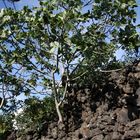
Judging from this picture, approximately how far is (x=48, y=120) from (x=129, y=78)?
3.87 meters

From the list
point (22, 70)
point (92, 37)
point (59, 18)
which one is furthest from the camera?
point (22, 70)

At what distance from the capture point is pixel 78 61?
17328mm

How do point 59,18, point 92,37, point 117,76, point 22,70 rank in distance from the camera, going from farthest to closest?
point 22,70 → point 117,76 → point 92,37 → point 59,18

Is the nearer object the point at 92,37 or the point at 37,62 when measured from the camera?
the point at 92,37

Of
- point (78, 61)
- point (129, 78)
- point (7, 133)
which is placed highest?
point (78, 61)

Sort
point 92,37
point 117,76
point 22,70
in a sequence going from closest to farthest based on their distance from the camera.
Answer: point 92,37 < point 117,76 < point 22,70

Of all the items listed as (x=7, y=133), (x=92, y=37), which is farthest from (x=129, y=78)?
(x=7, y=133)

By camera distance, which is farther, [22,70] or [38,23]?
[22,70]

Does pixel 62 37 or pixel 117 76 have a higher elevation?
pixel 62 37

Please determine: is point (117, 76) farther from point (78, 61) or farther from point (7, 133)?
point (7, 133)

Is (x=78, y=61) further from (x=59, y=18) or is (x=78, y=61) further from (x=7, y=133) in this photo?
(x=7, y=133)

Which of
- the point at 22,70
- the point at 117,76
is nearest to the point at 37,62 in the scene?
the point at 22,70

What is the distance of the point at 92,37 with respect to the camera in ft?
51.0

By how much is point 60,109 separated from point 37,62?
6.95ft
